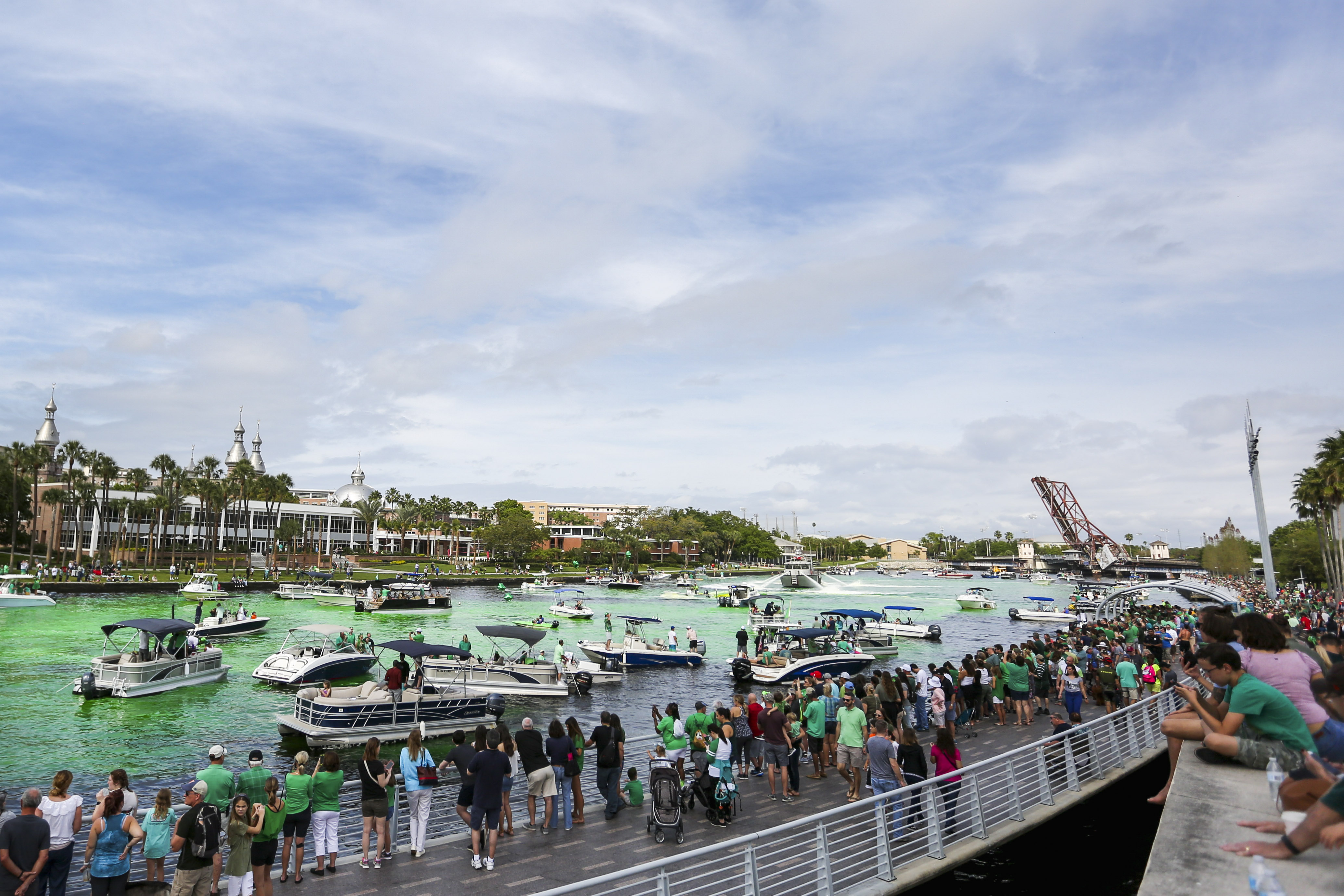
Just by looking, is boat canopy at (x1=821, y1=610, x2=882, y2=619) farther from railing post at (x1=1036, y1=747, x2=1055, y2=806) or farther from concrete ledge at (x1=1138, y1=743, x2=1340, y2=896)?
concrete ledge at (x1=1138, y1=743, x2=1340, y2=896)

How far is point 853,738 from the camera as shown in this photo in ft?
44.0

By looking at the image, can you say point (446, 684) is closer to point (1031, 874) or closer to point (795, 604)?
point (1031, 874)

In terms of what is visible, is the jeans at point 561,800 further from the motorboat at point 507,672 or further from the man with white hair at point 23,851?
the motorboat at point 507,672

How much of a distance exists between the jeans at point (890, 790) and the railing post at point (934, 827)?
419mm

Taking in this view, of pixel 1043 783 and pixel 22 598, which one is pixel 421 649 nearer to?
pixel 1043 783

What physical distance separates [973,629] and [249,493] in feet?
312

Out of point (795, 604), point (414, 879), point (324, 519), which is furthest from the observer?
point (324, 519)

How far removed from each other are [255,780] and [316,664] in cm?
2195

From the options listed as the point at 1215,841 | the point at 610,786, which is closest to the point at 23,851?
the point at 610,786

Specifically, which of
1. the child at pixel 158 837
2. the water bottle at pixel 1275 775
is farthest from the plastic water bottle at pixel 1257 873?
the child at pixel 158 837

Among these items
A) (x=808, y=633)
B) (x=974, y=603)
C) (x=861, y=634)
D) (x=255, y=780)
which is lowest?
(x=974, y=603)

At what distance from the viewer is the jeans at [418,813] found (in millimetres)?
10578

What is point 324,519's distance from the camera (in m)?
149

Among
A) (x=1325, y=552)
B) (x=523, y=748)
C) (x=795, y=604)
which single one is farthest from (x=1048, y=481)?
(x=523, y=748)
